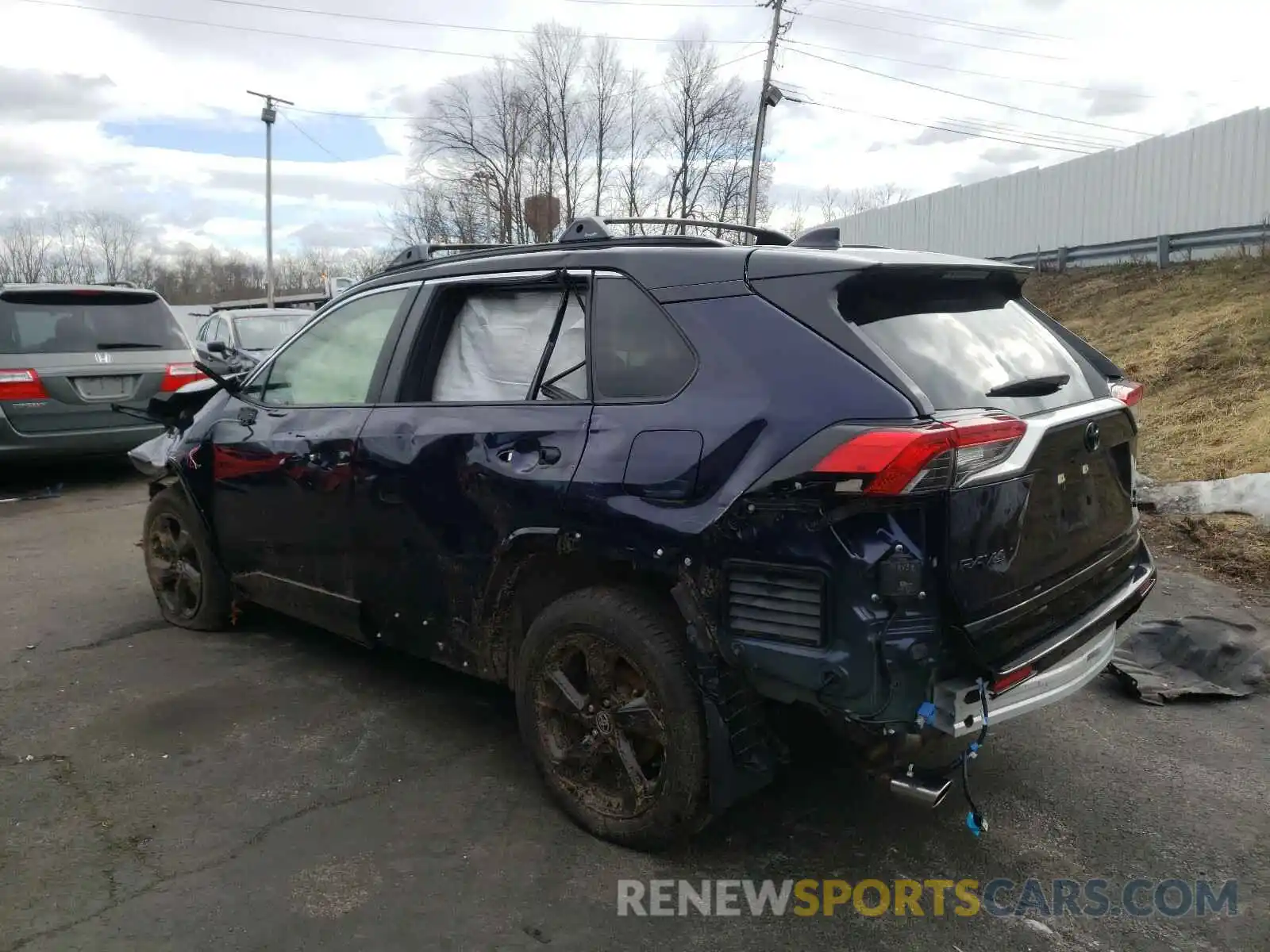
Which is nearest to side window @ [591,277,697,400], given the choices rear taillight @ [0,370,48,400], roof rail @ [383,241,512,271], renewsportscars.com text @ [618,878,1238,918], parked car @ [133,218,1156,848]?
parked car @ [133,218,1156,848]

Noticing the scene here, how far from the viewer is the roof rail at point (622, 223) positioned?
11.0ft

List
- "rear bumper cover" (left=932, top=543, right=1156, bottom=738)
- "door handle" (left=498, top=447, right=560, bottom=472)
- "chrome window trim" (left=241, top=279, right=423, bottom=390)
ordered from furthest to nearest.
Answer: "chrome window trim" (left=241, top=279, right=423, bottom=390), "door handle" (left=498, top=447, right=560, bottom=472), "rear bumper cover" (left=932, top=543, right=1156, bottom=738)

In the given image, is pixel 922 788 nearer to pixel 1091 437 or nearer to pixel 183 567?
pixel 1091 437

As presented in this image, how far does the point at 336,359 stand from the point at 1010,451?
2.86m

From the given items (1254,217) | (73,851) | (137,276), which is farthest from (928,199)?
(137,276)

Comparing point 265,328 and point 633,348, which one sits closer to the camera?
point 633,348

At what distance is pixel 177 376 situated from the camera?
29.8ft

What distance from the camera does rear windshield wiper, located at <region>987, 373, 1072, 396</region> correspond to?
272 centimetres

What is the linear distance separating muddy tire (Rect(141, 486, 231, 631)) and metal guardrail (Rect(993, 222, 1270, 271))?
1003 cm

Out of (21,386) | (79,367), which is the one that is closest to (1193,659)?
(79,367)

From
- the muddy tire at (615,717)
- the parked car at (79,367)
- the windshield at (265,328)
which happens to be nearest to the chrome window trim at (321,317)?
the muddy tire at (615,717)

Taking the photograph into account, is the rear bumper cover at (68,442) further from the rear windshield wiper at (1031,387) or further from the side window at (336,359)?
the rear windshield wiper at (1031,387)

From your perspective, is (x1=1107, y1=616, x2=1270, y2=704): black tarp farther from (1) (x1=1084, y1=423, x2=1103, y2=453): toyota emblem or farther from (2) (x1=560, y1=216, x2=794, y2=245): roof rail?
(2) (x1=560, y1=216, x2=794, y2=245): roof rail

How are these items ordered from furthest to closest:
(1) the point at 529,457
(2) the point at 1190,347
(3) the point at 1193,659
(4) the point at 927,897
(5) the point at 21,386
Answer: (2) the point at 1190,347
(5) the point at 21,386
(3) the point at 1193,659
(1) the point at 529,457
(4) the point at 927,897
